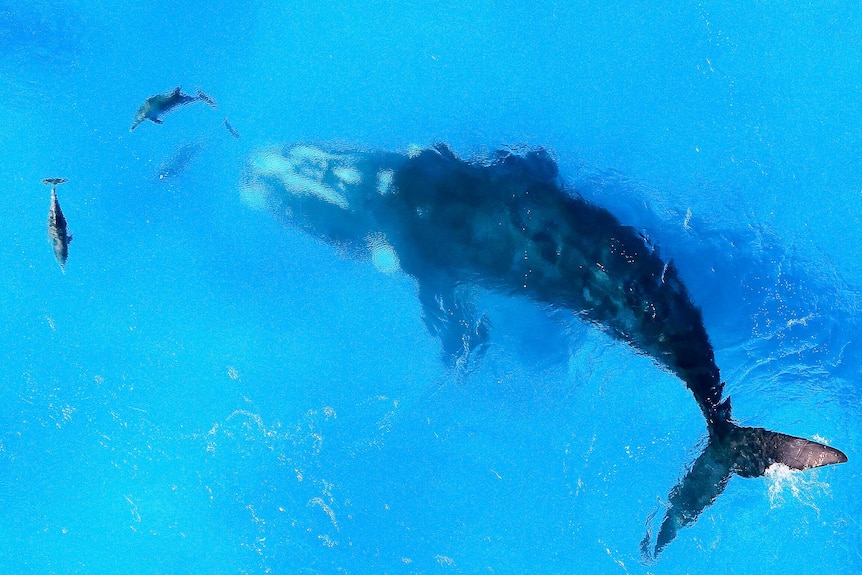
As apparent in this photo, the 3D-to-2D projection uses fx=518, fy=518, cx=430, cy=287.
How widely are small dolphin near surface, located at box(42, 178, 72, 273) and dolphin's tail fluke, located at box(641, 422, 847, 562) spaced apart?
13.9m

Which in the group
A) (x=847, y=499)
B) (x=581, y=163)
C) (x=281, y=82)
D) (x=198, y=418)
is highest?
(x=581, y=163)

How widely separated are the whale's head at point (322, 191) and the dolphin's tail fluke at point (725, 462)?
7907mm

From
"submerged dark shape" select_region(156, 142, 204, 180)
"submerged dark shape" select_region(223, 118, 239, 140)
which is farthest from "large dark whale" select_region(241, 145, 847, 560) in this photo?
"submerged dark shape" select_region(156, 142, 204, 180)

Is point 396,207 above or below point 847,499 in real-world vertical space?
above

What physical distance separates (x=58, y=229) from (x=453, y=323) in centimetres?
880

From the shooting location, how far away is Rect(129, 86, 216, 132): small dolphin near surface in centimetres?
1121

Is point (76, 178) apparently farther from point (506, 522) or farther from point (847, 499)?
point (847, 499)

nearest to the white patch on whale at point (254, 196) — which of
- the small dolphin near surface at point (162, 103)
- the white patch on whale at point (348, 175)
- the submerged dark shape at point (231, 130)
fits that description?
the submerged dark shape at point (231, 130)

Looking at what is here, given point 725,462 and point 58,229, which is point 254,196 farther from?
point 725,462

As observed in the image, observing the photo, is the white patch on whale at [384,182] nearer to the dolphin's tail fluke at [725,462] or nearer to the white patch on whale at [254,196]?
the white patch on whale at [254,196]

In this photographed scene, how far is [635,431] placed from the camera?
10.8 m

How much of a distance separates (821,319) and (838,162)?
10.9 ft

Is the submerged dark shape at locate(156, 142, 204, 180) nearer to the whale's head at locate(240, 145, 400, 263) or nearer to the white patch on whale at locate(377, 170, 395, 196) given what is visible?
the whale's head at locate(240, 145, 400, 263)

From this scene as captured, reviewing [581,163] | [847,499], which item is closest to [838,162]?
[581,163]
